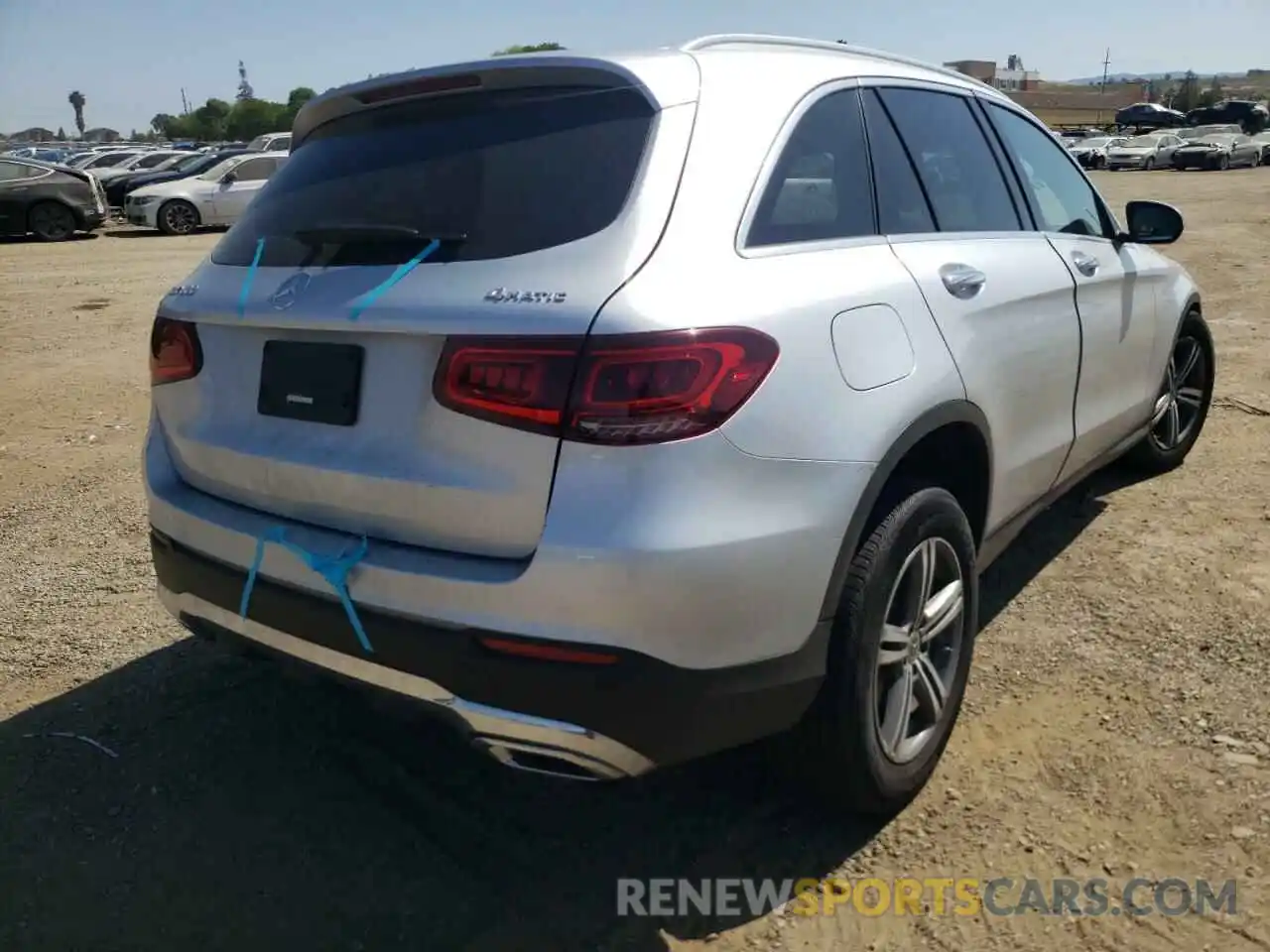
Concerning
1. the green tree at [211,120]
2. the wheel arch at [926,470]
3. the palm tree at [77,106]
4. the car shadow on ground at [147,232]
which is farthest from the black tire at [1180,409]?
the palm tree at [77,106]

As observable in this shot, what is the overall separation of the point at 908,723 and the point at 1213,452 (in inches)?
142

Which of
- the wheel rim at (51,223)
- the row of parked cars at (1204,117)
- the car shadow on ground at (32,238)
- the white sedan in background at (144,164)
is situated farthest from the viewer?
the row of parked cars at (1204,117)

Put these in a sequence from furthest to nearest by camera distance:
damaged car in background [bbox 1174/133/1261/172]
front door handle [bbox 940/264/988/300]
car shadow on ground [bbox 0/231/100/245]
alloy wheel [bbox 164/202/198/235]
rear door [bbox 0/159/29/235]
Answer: damaged car in background [bbox 1174/133/1261/172], alloy wheel [bbox 164/202/198/235], car shadow on ground [bbox 0/231/100/245], rear door [bbox 0/159/29/235], front door handle [bbox 940/264/988/300]

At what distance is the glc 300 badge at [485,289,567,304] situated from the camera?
1987 millimetres

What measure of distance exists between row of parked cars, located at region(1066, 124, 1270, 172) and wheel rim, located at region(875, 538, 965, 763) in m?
39.9

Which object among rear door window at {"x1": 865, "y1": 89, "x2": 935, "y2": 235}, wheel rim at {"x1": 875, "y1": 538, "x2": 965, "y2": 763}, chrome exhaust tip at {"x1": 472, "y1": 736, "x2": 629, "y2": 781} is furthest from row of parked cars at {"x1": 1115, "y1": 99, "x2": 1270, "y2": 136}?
chrome exhaust tip at {"x1": 472, "y1": 736, "x2": 629, "y2": 781}

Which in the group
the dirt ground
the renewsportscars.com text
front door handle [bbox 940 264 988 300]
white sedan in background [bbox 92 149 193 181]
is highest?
white sedan in background [bbox 92 149 193 181]

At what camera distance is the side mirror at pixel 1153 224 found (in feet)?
13.5

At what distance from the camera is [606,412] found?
193 cm

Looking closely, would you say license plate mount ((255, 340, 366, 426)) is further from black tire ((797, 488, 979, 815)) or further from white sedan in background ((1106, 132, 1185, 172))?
white sedan in background ((1106, 132, 1185, 172))

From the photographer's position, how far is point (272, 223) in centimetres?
260

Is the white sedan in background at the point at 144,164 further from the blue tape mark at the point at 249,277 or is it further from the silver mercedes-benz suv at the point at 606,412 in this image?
the silver mercedes-benz suv at the point at 606,412

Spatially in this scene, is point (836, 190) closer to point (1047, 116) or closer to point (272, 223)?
point (272, 223)

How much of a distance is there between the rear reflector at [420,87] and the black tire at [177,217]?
19221mm
